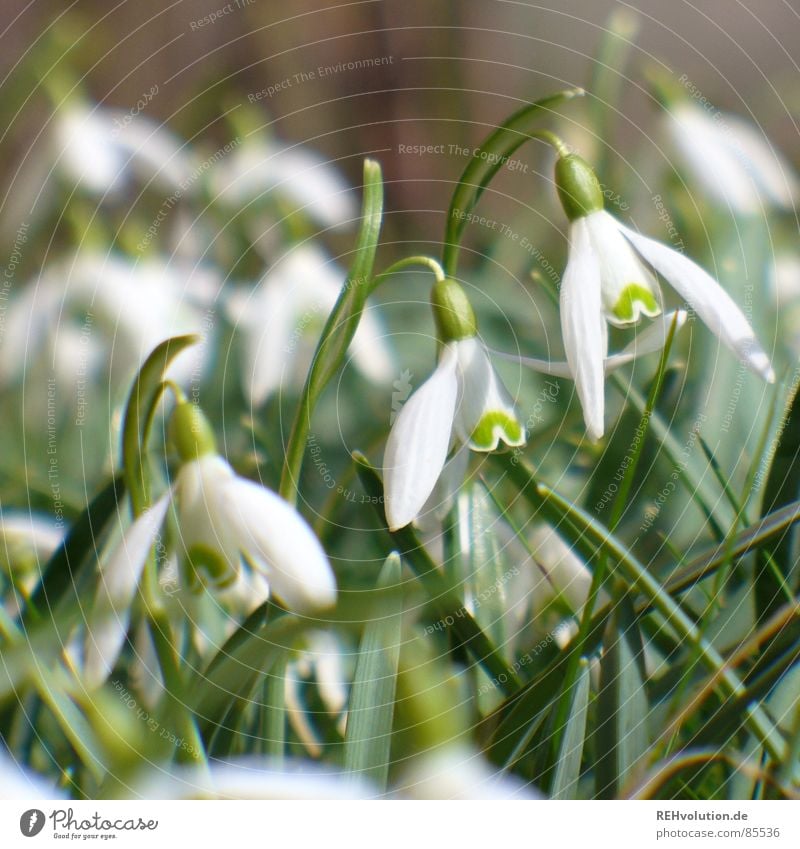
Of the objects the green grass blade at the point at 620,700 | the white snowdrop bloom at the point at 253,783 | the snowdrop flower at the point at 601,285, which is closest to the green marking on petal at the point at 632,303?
the snowdrop flower at the point at 601,285

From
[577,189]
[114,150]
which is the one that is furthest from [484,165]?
[114,150]

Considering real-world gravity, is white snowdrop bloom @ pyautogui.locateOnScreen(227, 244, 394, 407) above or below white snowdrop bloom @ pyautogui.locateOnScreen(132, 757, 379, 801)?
above

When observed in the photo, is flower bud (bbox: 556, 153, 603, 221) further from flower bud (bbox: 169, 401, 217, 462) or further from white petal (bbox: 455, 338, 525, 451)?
flower bud (bbox: 169, 401, 217, 462)

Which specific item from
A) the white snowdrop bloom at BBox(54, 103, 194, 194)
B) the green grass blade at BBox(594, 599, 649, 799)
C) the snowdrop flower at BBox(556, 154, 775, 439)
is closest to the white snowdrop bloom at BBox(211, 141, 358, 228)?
the white snowdrop bloom at BBox(54, 103, 194, 194)

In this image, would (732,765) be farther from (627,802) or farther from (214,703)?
(214,703)

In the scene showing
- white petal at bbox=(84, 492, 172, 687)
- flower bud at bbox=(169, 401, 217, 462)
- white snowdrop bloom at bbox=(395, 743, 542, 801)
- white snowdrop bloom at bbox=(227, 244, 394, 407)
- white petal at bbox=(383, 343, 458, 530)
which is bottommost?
white snowdrop bloom at bbox=(395, 743, 542, 801)

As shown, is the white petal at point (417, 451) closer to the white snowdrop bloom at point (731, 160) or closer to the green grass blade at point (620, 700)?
the green grass blade at point (620, 700)
